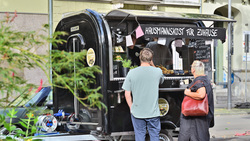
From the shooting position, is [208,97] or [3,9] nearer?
[208,97]

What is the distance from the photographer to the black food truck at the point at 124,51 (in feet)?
23.8

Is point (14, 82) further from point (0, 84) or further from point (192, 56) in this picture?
point (192, 56)

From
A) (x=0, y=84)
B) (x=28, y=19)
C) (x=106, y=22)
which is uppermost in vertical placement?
(x=28, y=19)

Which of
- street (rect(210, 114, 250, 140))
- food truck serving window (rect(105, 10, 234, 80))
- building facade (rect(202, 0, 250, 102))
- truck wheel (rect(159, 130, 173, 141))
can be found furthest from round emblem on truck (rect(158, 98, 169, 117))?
building facade (rect(202, 0, 250, 102))

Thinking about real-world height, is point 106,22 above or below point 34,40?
above

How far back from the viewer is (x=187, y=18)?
7.77 meters

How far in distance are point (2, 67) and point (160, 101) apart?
5103mm

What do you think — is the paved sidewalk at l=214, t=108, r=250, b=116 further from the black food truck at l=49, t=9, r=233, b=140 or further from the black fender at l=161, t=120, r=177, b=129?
the black fender at l=161, t=120, r=177, b=129

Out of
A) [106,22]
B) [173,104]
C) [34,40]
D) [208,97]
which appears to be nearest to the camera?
[34,40]

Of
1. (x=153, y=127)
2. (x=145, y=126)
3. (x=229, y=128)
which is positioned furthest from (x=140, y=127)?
(x=229, y=128)

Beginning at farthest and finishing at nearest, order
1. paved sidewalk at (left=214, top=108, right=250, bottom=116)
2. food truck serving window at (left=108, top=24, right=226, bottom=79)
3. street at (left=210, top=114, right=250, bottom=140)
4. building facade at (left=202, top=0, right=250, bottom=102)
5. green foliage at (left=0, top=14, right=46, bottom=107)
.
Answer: building facade at (left=202, top=0, right=250, bottom=102) < paved sidewalk at (left=214, top=108, right=250, bottom=116) < street at (left=210, top=114, right=250, bottom=140) < food truck serving window at (left=108, top=24, right=226, bottom=79) < green foliage at (left=0, top=14, right=46, bottom=107)

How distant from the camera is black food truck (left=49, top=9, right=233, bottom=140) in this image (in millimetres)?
7266

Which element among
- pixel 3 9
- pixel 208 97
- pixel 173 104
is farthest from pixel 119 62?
pixel 3 9

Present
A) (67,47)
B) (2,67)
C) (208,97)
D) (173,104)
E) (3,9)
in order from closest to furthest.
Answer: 1. (2,67)
2. (208,97)
3. (173,104)
4. (67,47)
5. (3,9)
